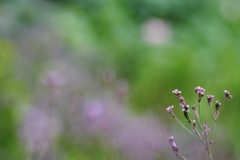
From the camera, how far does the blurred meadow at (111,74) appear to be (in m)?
2.44

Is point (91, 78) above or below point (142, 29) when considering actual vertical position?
below

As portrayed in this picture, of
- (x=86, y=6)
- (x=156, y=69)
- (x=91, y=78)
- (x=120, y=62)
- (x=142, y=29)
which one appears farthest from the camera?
(x=86, y=6)

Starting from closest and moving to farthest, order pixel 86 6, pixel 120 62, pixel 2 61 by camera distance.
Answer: pixel 2 61 → pixel 120 62 → pixel 86 6

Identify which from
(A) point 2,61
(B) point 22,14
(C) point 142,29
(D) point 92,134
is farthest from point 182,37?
(D) point 92,134

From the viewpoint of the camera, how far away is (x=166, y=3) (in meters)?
6.72

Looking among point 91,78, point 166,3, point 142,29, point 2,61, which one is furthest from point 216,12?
point 2,61

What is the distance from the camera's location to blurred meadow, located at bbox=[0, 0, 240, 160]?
2441 mm

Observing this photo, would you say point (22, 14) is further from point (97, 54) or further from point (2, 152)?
point (2, 152)

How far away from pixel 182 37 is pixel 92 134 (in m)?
3.54

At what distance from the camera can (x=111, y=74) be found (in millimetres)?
2105

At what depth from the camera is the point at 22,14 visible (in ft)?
22.8

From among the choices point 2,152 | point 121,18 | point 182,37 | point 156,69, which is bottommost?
point 2,152

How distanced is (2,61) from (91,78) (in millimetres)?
1509

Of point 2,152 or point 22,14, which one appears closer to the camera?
point 2,152
